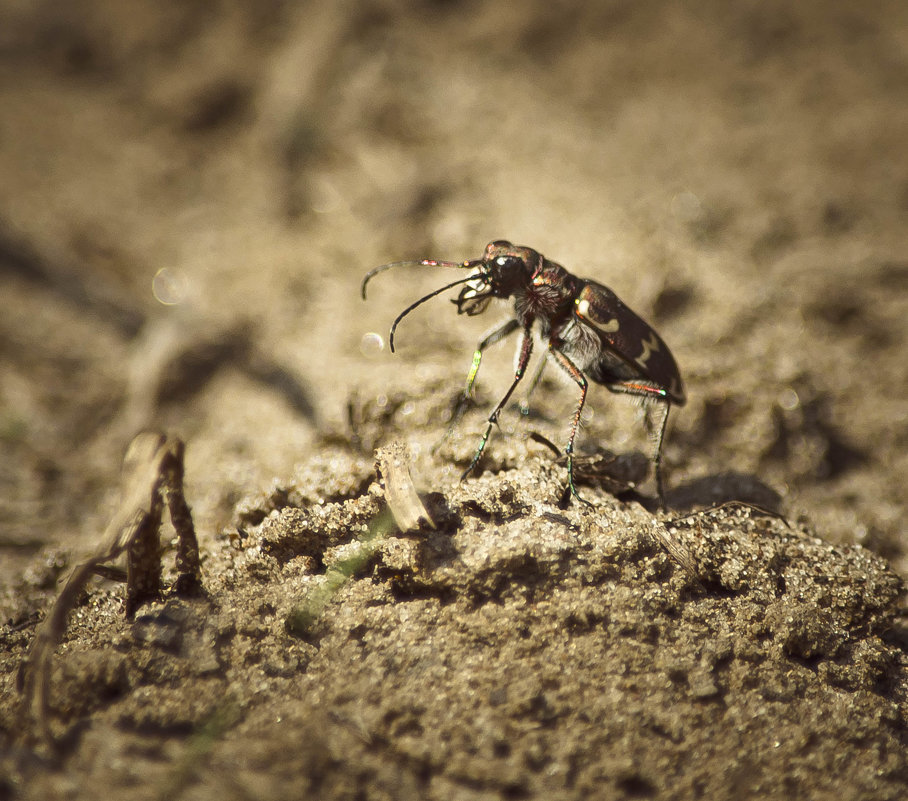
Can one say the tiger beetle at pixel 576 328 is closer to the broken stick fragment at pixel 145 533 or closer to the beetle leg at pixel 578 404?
the beetle leg at pixel 578 404

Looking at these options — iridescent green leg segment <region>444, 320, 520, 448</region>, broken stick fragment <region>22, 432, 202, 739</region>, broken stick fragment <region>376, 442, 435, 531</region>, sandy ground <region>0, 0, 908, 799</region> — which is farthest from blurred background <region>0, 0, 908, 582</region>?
broken stick fragment <region>376, 442, 435, 531</region>

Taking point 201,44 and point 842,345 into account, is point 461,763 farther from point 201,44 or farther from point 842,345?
point 201,44

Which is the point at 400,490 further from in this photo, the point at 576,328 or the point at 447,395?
the point at 576,328

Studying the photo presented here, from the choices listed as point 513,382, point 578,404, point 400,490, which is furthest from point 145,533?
point 578,404

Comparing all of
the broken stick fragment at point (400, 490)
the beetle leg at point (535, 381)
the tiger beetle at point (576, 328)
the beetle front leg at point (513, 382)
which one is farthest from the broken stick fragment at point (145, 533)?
the beetle leg at point (535, 381)

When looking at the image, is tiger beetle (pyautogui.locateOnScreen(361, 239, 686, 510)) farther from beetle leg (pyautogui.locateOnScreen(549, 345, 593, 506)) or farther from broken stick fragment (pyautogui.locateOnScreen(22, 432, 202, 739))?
broken stick fragment (pyautogui.locateOnScreen(22, 432, 202, 739))

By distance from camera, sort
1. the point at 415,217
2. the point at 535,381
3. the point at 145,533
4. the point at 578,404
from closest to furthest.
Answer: the point at 145,533, the point at 578,404, the point at 535,381, the point at 415,217
